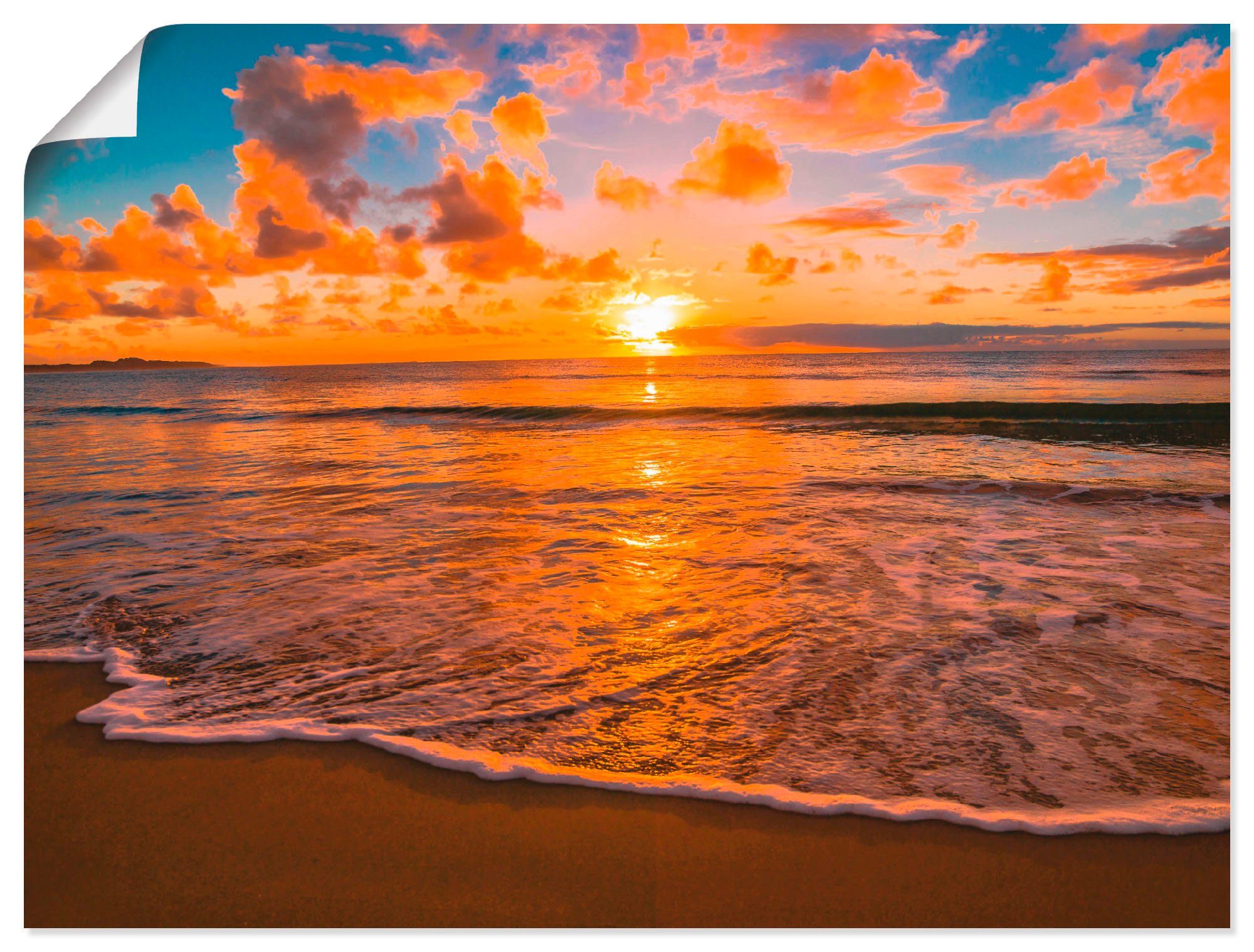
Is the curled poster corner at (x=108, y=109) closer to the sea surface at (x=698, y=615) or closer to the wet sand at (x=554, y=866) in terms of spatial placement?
the sea surface at (x=698, y=615)

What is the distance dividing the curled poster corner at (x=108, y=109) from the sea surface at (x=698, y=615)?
1.45 m

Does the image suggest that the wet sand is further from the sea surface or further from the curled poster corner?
the curled poster corner

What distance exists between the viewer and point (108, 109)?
250 cm

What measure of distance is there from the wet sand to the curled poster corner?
2.36 metres

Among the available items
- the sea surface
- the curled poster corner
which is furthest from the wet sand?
→ the curled poster corner

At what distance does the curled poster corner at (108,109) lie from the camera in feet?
8.10

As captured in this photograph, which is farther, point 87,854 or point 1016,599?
point 1016,599

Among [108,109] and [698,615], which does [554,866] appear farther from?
[108,109]

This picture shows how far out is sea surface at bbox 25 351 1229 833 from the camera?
6.72 ft

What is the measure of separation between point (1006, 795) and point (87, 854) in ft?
8.39

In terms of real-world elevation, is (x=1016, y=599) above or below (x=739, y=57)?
below

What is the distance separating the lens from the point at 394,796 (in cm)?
192
